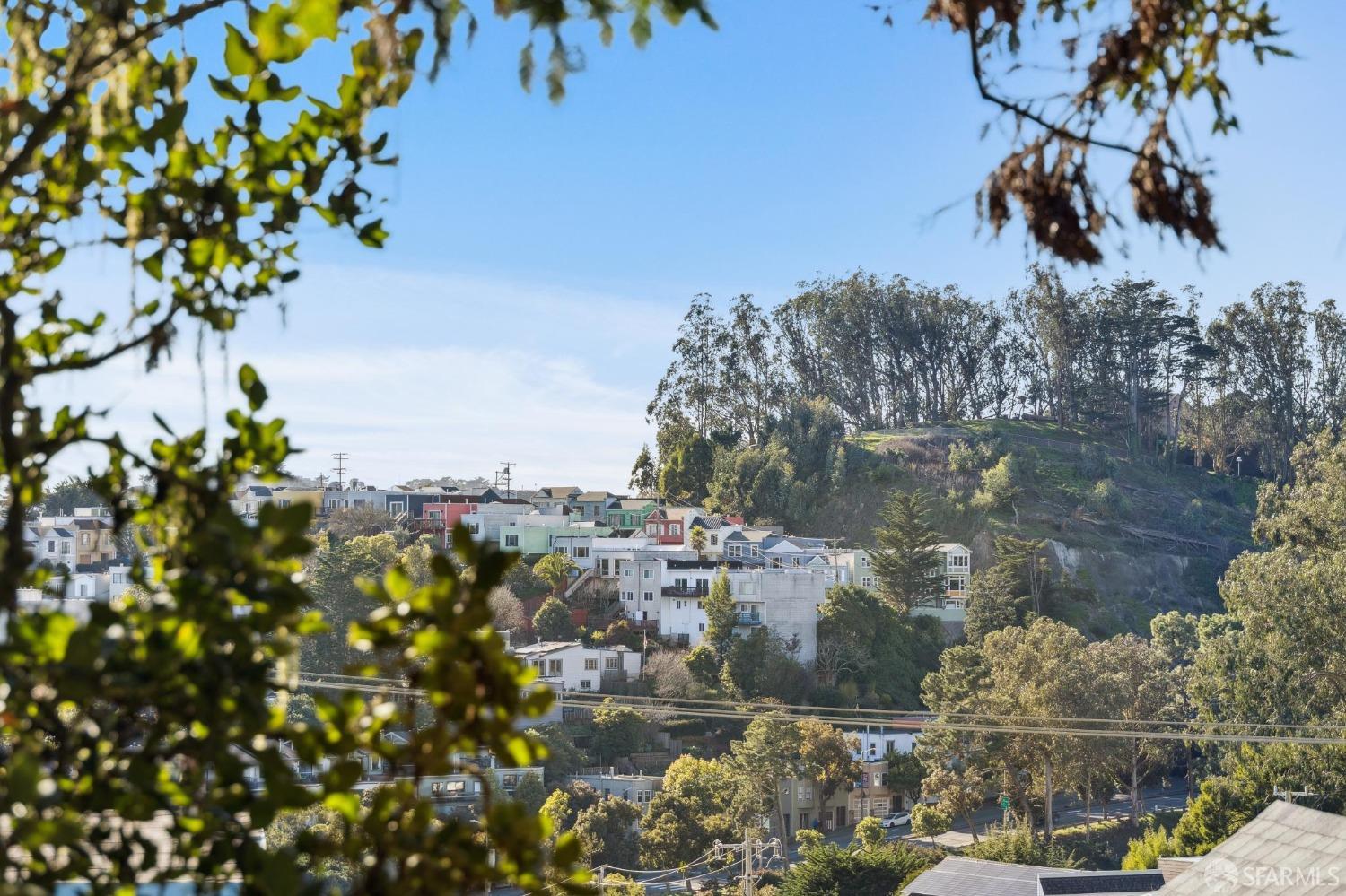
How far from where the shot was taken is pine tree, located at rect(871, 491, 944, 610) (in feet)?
114

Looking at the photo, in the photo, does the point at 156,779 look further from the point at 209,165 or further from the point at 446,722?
the point at 209,165

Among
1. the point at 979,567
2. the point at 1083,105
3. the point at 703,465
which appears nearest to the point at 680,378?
the point at 703,465

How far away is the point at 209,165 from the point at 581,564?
33831 mm

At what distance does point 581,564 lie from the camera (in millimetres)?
35125

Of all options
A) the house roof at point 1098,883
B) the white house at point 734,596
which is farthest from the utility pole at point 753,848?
the white house at point 734,596

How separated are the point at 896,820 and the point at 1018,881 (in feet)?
34.3

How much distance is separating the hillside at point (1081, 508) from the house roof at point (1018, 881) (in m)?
19.7

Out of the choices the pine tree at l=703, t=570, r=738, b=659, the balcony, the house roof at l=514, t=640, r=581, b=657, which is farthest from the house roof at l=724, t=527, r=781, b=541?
the house roof at l=514, t=640, r=581, b=657

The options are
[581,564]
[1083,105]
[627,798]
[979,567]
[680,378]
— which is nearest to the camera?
[1083,105]

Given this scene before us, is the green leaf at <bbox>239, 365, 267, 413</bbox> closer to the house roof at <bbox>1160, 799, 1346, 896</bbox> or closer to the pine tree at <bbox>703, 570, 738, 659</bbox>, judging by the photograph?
the house roof at <bbox>1160, 799, 1346, 896</bbox>

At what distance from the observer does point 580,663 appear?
2933 cm

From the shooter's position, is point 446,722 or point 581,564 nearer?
point 446,722

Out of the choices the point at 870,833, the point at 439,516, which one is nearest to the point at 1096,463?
the point at 439,516

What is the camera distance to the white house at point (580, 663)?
28297 millimetres
